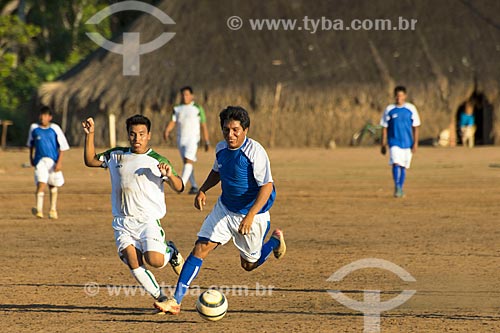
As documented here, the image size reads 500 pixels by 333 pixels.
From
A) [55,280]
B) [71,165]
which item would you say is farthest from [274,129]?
[55,280]

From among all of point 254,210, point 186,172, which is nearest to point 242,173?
point 254,210

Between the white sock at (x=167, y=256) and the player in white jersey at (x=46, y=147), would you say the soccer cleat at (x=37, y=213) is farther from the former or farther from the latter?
the white sock at (x=167, y=256)

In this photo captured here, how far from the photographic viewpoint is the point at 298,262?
38.1ft

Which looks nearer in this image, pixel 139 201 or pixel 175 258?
pixel 139 201

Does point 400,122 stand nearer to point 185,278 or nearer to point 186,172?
point 186,172

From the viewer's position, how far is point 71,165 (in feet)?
94.3

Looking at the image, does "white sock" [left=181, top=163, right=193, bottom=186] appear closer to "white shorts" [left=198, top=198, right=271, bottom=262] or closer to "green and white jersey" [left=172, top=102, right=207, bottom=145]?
"green and white jersey" [left=172, top=102, right=207, bottom=145]

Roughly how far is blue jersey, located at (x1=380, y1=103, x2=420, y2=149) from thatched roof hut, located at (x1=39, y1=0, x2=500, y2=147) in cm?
1688

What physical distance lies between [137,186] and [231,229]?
0.82m

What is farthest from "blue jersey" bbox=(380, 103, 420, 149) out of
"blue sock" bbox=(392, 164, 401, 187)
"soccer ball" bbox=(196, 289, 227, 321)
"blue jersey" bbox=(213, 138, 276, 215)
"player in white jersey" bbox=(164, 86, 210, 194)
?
"soccer ball" bbox=(196, 289, 227, 321)

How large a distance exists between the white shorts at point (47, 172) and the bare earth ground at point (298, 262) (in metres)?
0.65

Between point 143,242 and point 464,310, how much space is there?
2615 millimetres

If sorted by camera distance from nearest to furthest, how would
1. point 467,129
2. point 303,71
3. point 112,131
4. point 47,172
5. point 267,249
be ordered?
Answer: point 267,249 < point 47,172 < point 467,129 < point 112,131 < point 303,71

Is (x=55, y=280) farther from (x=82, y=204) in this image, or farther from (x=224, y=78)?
(x=224, y=78)
